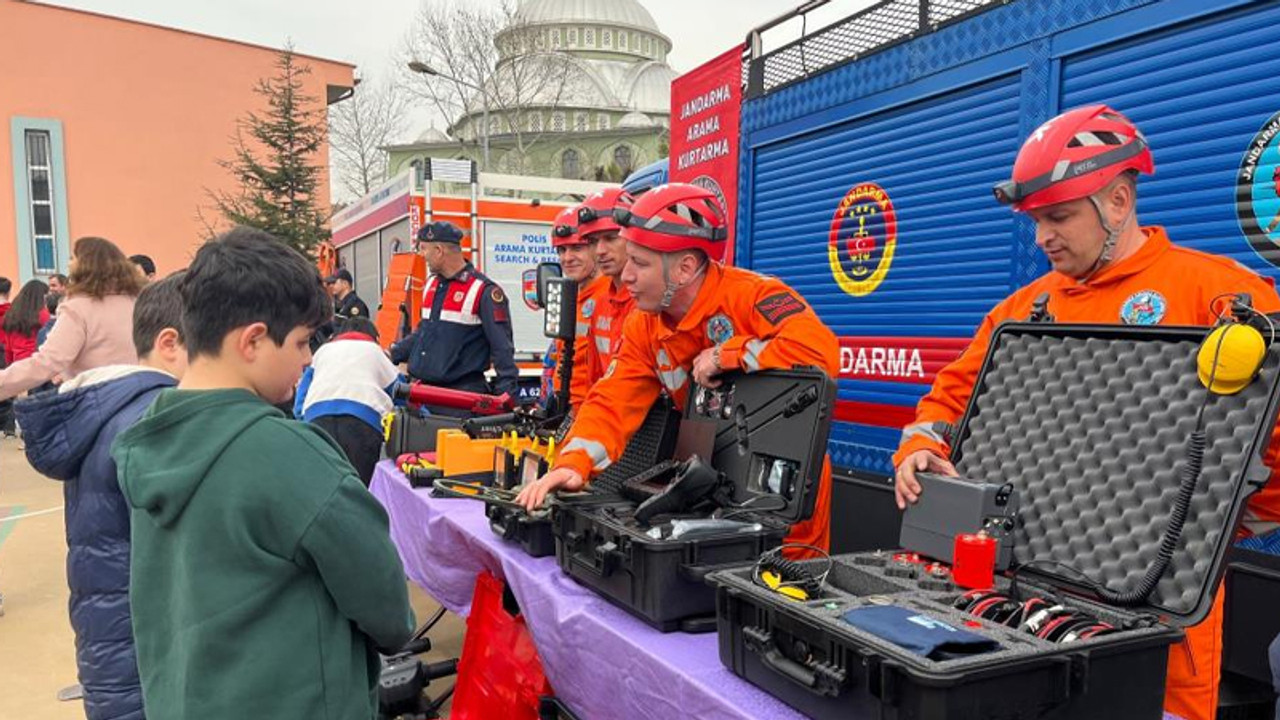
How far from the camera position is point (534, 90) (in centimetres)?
2498

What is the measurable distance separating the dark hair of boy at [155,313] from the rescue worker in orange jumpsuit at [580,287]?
1.73m

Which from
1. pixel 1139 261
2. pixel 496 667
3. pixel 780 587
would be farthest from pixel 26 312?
pixel 1139 261

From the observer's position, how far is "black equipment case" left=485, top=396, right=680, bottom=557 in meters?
2.35

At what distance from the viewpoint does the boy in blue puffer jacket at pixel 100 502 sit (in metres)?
2.25

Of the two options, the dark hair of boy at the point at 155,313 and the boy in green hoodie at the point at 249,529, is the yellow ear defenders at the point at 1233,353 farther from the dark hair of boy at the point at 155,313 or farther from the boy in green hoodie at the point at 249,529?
the dark hair of boy at the point at 155,313

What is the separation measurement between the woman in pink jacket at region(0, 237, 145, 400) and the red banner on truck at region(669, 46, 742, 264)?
10.1ft

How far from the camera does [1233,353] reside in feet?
4.53

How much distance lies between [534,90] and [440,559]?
23756 mm

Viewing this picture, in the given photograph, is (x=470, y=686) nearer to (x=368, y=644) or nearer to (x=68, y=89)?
(x=368, y=644)

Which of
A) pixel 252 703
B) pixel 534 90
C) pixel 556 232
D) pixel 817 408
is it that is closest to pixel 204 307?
pixel 252 703

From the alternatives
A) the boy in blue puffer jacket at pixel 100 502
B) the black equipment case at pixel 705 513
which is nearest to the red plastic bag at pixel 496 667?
the black equipment case at pixel 705 513

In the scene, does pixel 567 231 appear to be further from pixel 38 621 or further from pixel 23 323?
pixel 23 323

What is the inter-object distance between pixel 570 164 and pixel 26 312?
31.2 metres

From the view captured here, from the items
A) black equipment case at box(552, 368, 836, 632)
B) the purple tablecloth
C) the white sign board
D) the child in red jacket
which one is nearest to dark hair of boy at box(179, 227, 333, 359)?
black equipment case at box(552, 368, 836, 632)
